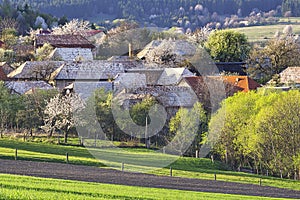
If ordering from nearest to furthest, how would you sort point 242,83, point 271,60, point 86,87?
point 86,87, point 242,83, point 271,60

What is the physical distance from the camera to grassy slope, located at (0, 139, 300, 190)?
3774cm

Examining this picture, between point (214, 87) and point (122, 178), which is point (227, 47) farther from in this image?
point (122, 178)

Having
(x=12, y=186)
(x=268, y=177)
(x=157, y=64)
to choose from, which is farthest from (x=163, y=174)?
(x=157, y=64)

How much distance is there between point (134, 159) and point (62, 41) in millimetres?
46355

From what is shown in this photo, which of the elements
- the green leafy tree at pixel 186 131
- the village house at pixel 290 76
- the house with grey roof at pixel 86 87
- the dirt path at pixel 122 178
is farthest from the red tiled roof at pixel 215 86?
the dirt path at pixel 122 178

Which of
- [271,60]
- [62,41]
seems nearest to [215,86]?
[271,60]

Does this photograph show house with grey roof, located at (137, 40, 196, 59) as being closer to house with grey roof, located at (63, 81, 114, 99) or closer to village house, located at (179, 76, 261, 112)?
village house, located at (179, 76, 261, 112)

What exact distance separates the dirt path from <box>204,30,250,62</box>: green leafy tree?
A: 50013 millimetres

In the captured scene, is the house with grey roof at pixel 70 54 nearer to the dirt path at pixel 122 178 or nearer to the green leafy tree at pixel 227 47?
the green leafy tree at pixel 227 47

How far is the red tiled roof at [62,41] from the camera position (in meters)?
85.6

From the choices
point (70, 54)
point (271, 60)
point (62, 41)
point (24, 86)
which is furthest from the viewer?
point (62, 41)

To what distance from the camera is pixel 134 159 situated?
4169 cm

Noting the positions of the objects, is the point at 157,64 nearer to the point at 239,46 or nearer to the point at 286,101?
the point at 239,46

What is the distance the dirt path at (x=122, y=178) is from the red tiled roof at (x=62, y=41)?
2017 inches
